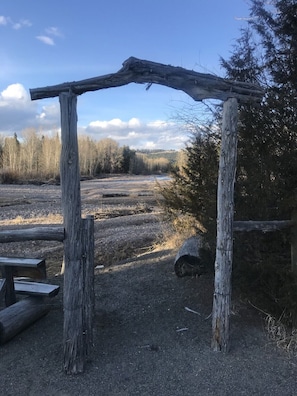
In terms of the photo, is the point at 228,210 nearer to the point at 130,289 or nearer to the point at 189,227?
the point at 130,289

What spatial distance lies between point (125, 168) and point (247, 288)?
86357 mm

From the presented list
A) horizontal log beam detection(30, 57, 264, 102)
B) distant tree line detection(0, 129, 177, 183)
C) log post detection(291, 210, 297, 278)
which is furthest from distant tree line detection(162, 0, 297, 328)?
distant tree line detection(0, 129, 177, 183)

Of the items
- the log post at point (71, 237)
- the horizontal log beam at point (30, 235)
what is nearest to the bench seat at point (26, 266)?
the horizontal log beam at point (30, 235)

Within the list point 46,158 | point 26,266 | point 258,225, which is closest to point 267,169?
point 258,225

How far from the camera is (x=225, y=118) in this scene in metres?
4.07

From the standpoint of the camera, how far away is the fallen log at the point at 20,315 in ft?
14.6

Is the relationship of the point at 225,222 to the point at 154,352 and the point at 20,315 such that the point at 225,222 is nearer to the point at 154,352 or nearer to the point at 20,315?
the point at 154,352

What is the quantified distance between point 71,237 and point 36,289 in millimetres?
1839

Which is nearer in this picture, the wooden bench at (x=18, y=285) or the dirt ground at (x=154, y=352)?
the dirt ground at (x=154, y=352)

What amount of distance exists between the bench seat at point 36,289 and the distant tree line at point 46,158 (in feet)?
138

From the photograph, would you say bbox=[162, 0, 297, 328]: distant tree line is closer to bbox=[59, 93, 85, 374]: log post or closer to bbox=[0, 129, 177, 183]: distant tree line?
bbox=[59, 93, 85, 374]: log post

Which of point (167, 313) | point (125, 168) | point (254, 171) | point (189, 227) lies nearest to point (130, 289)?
point (167, 313)

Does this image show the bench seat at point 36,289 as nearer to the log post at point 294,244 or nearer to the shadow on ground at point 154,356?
the shadow on ground at point 154,356

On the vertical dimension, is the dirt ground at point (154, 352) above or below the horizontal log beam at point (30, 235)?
below
